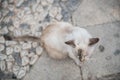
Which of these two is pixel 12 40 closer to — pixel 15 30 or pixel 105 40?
pixel 15 30

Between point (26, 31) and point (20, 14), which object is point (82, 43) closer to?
point (26, 31)

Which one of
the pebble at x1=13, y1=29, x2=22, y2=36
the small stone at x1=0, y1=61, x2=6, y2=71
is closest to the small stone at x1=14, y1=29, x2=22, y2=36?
the pebble at x1=13, y1=29, x2=22, y2=36

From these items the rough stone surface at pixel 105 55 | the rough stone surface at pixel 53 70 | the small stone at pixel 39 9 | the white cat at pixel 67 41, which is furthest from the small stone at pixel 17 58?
the rough stone surface at pixel 105 55

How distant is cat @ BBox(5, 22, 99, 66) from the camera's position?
357 centimetres

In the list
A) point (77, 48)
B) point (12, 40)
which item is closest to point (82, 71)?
point (77, 48)

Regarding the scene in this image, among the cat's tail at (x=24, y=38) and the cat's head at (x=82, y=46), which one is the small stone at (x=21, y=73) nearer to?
the cat's tail at (x=24, y=38)

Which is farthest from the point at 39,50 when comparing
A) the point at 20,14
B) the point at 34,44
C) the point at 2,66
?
the point at 20,14

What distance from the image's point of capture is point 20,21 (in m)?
4.67

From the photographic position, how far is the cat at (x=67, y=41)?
357 cm

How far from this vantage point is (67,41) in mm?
3541

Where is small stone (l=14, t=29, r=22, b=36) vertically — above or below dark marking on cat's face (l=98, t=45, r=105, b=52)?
above

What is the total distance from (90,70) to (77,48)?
87cm

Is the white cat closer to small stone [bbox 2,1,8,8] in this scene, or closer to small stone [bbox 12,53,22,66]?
small stone [bbox 12,53,22,66]

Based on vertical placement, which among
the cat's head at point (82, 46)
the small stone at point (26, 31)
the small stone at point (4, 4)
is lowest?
the cat's head at point (82, 46)
